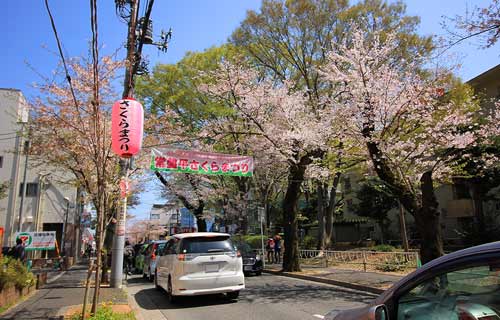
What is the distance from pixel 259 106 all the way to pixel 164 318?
12.1 m

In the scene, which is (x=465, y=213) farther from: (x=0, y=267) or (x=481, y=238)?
(x=0, y=267)

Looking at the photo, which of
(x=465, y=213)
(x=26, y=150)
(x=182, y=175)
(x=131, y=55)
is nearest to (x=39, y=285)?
(x=26, y=150)

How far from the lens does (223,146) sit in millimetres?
24500

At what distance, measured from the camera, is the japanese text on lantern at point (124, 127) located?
26.2 ft

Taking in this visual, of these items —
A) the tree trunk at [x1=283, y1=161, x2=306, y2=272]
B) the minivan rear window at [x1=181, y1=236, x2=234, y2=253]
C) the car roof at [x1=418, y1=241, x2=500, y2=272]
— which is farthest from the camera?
the tree trunk at [x1=283, y1=161, x2=306, y2=272]

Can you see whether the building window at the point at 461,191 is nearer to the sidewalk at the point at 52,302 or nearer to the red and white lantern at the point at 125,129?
the sidewalk at the point at 52,302

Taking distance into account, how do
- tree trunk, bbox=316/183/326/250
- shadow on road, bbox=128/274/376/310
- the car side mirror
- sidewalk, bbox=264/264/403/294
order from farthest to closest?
tree trunk, bbox=316/183/326/250 < sidewalk, bbox=264/264/403/294 < shadow on road, bbox=128/274/376/310 < the car side mirror

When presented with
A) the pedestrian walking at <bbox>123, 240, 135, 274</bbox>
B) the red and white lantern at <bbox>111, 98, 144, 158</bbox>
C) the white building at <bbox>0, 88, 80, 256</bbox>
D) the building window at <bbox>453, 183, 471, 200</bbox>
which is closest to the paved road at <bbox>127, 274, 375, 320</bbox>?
the red and white lantern at <bbox>111, 98, 144, 158</bbox>

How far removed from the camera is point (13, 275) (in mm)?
9250

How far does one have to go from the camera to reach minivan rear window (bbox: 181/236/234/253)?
9195 millimetres

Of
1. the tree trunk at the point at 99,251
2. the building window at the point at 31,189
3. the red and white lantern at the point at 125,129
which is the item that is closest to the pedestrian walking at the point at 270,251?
the red and white lantern at the point at 125,129

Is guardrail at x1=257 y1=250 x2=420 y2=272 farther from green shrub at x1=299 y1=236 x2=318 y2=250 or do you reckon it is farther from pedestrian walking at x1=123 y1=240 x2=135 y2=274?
pedestrian walking at x1=123 y1=240 x2=135 y2=274

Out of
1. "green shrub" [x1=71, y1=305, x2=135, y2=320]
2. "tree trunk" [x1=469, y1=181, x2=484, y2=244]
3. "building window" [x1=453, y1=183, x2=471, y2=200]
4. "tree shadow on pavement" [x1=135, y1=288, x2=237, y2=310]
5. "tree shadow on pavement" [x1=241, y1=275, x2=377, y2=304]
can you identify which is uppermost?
"building window" [x1=453, y1=183, x2=471, y2=200]

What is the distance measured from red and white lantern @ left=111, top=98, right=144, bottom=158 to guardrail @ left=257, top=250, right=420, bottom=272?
33.0 feet
